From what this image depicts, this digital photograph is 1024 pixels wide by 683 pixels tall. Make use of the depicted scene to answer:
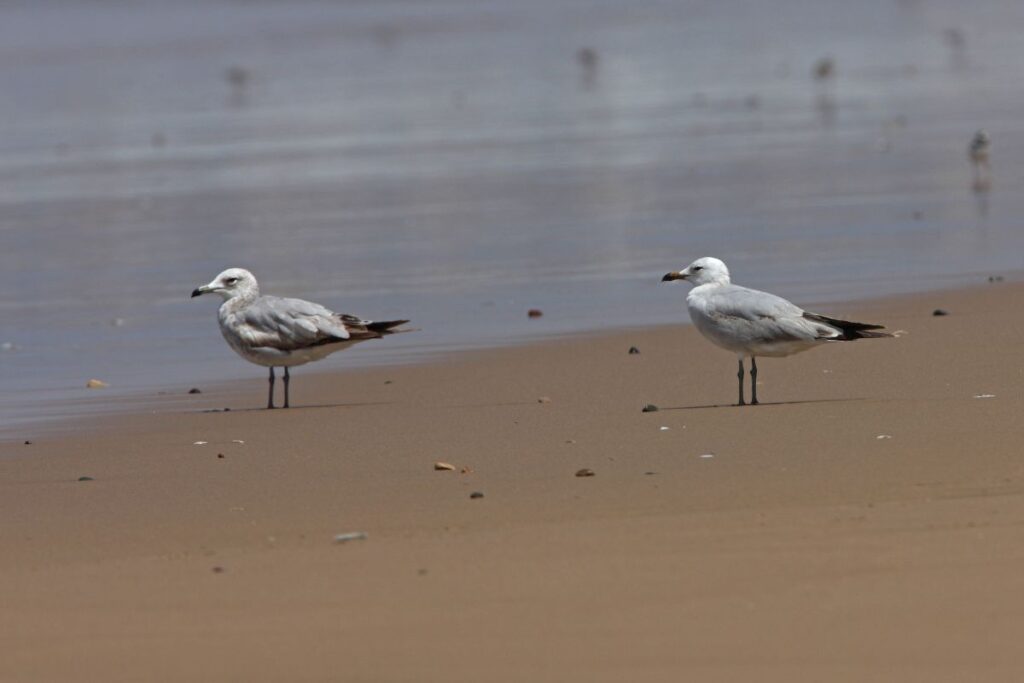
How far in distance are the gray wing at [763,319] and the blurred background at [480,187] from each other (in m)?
2.70

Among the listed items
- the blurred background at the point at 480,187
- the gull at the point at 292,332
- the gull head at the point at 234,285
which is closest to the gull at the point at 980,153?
the blurred background at the point at 480,187

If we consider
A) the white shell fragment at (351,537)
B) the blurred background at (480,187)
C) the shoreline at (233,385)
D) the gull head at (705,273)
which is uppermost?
the blurred background at (480,187)

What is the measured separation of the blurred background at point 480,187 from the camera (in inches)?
561

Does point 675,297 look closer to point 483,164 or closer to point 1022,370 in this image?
point 1022,370

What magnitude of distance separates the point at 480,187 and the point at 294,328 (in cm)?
993

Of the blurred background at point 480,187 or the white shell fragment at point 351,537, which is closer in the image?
the white shell fragment at point 351,537

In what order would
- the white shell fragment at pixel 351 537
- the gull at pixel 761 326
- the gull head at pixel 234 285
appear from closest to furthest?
the white shell fragment at pixel 351 537, the gull at pixel 761 326, the gull head at pixel 234 285

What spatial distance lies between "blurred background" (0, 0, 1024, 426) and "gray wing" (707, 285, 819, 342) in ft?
8.87

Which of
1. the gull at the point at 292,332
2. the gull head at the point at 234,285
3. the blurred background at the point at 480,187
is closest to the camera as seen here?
the gull at the point at 292,332

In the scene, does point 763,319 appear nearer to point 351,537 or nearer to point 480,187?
point 351,537

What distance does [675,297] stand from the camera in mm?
14508

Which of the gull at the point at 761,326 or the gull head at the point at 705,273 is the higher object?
the gull head at the point at 705,273

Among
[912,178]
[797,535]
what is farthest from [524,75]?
[797,535]

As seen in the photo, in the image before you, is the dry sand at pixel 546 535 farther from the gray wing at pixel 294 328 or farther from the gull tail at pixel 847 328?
the gray wing at pixel 294 328
